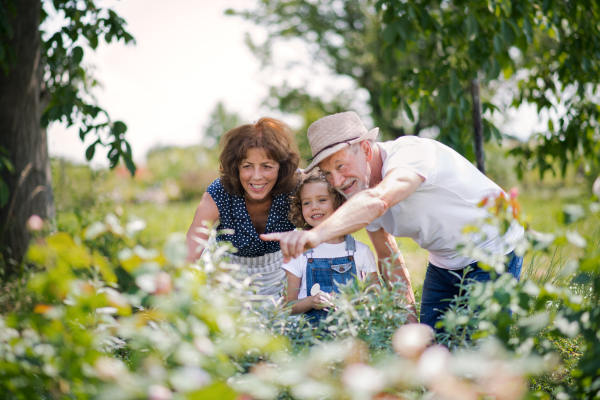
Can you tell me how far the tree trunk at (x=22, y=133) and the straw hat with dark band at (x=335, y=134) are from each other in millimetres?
2784

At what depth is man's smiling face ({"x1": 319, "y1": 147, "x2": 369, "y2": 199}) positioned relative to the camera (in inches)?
78.2

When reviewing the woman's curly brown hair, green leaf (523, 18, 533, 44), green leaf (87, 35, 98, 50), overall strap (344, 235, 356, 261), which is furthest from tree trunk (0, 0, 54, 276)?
green leaf (523, 18, 533, 44)

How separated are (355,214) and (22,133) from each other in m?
3.54

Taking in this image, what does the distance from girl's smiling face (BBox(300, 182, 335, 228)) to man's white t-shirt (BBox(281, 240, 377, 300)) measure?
7.0 inches

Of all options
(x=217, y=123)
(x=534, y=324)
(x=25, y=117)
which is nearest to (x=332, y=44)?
(x=25, y=117)

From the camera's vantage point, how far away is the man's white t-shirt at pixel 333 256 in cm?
251

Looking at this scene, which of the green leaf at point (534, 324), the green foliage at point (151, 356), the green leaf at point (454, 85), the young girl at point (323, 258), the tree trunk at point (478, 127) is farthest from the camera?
the tree trunk at point (478, 127)

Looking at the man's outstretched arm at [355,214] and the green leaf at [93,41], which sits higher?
the green leaf at [93,41]

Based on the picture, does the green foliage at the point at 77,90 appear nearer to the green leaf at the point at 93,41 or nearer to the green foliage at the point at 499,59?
the green leaf at the point at 93,41

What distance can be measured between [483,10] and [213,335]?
3.03 meters

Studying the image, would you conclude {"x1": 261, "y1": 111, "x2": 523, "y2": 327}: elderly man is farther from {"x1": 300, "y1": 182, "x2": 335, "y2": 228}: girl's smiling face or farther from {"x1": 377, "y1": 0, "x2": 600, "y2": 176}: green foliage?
{"x1": 377, "y1": 0, "x2": 600, "y2": 176}: green foliage

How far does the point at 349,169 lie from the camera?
1.98m

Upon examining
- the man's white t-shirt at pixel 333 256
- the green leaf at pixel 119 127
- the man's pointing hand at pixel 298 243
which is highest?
the green leaf at pixel 119 127

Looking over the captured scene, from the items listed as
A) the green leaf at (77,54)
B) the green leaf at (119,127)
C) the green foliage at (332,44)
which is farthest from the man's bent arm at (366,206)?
the green foliage at (332,44)
